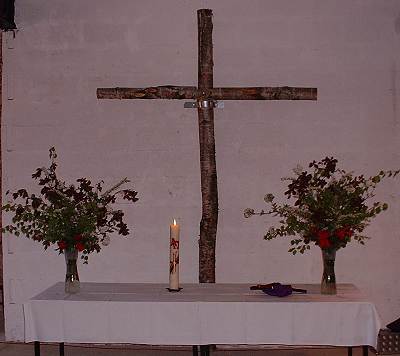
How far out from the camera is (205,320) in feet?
10.9

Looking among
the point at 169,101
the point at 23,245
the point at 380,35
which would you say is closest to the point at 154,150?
the point at 169,101

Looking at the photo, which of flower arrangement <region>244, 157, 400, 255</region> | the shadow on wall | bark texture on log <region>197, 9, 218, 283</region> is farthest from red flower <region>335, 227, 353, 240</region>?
the shadow on wall

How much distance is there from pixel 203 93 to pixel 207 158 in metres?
0.43

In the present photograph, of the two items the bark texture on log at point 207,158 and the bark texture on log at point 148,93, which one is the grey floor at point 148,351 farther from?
the bark texture on log at point 148,93

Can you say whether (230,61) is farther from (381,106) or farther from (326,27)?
(381,106)

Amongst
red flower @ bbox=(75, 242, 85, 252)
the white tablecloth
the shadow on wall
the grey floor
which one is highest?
the shadow on wall

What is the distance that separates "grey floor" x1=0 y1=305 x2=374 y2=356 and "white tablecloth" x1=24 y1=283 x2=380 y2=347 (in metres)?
1.29

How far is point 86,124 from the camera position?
4.91 m

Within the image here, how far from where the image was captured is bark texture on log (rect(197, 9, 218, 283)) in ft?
14.2

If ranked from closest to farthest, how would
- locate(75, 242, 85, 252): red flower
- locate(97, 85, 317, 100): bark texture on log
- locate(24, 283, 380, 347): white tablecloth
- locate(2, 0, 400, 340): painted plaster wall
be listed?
locate(24, 283, 380, 347): white tablecloth → locate(75, 242, 85, 252): red flower → locate(97, 85, 317, 100): bark texture on log → locate(2, 0, 400, 340): painted plaster wall

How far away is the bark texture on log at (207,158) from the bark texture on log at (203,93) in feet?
0.21

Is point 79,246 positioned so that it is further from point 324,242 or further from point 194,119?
point 194,119

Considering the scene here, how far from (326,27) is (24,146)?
7.99ft

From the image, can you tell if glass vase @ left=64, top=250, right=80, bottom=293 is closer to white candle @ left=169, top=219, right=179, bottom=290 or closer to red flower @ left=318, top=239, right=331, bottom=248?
white candle @ left=169, top=219, right=179, bottom=290
